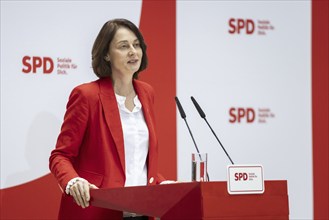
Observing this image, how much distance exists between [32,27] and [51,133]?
1.97 feet

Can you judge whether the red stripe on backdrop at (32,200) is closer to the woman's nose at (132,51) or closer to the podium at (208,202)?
the woman's nose at (132,51)

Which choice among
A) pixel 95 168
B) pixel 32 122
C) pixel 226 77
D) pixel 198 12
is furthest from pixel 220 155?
pixel 95 168

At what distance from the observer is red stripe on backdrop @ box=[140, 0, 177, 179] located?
11.9ft

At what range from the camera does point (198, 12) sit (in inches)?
149

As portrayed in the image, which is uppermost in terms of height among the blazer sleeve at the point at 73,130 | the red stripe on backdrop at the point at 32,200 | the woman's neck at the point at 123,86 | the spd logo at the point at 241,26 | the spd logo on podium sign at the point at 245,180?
the spd logo at the point at 241,26

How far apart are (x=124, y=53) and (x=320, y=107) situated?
1.92m

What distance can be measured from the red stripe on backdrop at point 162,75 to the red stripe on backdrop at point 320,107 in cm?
104

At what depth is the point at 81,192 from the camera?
2.11 meters

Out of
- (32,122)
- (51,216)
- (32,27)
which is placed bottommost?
(51,216)

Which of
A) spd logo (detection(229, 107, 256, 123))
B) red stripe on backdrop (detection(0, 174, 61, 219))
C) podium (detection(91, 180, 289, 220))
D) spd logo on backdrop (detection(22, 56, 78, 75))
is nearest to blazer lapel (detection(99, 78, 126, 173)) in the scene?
podium (detection(91, 180, 289, 220))

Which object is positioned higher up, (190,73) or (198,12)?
(198,12)

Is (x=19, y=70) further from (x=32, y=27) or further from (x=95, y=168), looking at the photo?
(x=95, y=168)

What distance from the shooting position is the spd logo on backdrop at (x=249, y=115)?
381 centimetres

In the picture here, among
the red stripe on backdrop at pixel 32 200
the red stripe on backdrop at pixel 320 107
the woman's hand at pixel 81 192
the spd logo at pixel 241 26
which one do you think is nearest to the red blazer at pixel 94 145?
the woman's hand at pixel 81 192
